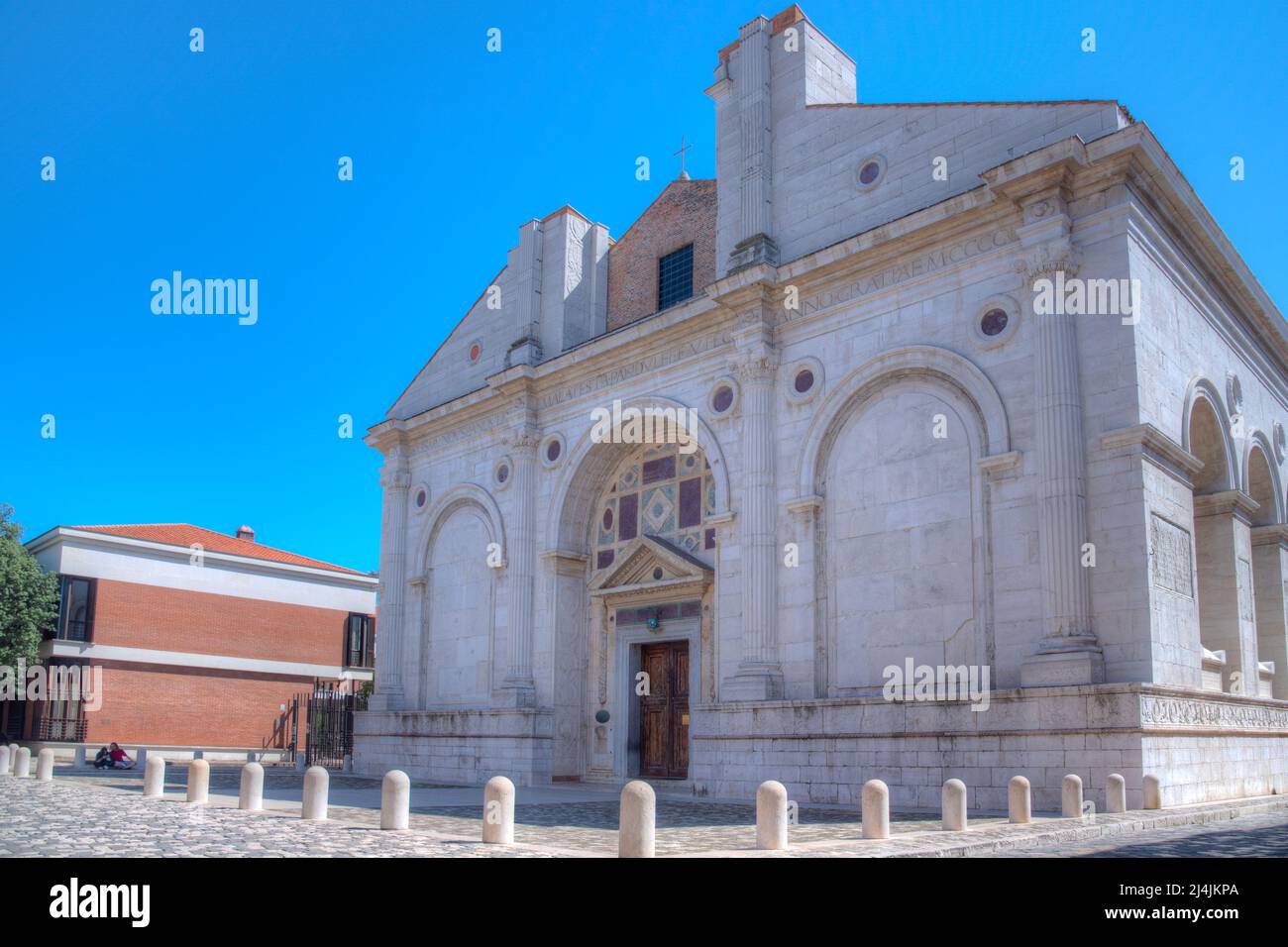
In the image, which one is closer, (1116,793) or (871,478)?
(1116,793)

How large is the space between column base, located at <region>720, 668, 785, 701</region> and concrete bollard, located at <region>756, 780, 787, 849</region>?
349 inches

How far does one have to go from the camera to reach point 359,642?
47.8 meters

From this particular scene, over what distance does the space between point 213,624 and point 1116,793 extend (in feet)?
120

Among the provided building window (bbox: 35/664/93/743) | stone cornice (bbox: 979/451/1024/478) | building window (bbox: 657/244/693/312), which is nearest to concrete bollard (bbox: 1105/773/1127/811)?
stone cornice (bbox: 979/451/1024/478)

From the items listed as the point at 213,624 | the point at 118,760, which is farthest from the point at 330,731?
the point at 213,624

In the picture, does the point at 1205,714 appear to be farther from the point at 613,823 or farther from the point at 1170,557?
the point at 613,823

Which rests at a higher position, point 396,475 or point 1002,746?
point 396,475

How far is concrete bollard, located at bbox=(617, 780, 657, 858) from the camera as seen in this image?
8609 mm

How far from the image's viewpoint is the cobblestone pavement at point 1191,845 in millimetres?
9742

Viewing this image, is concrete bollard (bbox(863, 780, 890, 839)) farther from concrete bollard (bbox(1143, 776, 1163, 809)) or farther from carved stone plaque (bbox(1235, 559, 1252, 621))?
carved stone plaque (bbox(1235, 559, 1252, 621))

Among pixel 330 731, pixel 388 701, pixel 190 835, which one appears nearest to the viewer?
pixel 190 835

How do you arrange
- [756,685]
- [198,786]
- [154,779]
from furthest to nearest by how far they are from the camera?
[756,685], [154,779], [198,786]
